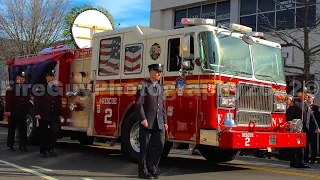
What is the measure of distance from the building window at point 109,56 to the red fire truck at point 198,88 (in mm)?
22

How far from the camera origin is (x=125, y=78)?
9.16 m

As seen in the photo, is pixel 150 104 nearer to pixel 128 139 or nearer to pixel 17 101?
pixel 128 139

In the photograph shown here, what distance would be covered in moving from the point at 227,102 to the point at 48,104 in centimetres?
426

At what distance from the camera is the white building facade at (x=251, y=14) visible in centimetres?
1802

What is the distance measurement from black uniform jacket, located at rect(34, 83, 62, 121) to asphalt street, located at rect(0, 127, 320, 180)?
3.22ft

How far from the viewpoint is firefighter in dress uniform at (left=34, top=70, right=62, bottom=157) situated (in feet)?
31.6

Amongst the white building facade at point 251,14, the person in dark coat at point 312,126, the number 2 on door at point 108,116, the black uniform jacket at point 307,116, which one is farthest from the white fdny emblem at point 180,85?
the white building facade at point 251,14

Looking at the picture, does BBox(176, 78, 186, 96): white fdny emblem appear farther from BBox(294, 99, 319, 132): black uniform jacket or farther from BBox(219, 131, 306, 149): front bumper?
BBox(294, 99, 319, 132): black uniform jacket

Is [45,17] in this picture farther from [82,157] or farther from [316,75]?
[82,157]

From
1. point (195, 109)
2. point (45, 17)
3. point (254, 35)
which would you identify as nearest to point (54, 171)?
point (195, 109)

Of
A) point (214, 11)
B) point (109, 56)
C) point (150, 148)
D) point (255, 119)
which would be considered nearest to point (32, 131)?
point (109, 56)

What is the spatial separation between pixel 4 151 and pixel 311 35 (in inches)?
549

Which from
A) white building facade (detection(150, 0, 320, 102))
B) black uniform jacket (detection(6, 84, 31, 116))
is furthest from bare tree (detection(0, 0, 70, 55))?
black uniform jacket (detection(6, 84, 31, 116))

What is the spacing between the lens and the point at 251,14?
70.4 feet
